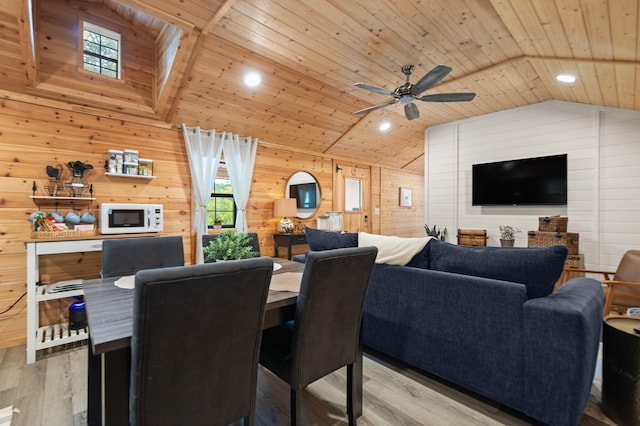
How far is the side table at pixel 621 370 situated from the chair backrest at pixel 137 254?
294 cm

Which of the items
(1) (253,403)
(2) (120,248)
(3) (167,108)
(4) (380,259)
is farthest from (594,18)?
(3) (167,108)

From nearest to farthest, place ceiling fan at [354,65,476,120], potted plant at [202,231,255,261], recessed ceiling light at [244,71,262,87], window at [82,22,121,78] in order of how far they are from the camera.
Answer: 1. potted plant at [202,231,255,261]
2. ceiling fan at [354,65,476,120]
3. window at [82,22,121,78]
4. recessed ceiling light at [244,71,262,87]

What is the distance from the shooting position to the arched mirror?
5621mm

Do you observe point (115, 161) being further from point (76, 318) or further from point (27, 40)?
point (76, 318)

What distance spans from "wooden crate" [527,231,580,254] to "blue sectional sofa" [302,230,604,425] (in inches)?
111

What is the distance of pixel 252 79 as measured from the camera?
12.5 ft

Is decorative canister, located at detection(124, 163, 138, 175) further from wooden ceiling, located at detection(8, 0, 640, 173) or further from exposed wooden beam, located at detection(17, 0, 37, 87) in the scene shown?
exposed wooden beam, located at detection(17, 0, 37, 87)

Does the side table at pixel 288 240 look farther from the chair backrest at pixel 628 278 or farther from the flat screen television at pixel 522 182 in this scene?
the chair backrest at pixel 628 278

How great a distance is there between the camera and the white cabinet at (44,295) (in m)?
2.52

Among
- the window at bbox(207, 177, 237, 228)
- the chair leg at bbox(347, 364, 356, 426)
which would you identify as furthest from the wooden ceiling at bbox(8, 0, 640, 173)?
the chair leg at bbox(347, 364, 356, 426)

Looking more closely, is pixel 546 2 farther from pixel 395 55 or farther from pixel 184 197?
pixel 184 197

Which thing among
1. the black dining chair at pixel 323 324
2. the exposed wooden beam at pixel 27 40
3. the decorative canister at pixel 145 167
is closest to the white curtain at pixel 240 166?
the decorative canister at pixel 145 167

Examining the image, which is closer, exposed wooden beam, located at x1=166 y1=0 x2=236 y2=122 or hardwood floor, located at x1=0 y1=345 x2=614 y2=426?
hardwood floor, located at x1=0 y1=345 x2=614 y2=426

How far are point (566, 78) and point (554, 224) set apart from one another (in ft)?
6.56
